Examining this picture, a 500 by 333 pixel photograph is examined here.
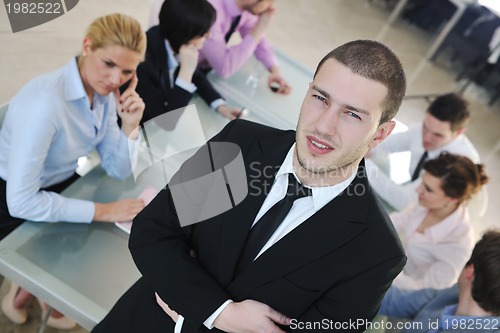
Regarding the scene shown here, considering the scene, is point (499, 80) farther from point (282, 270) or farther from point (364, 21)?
point (282, 270)

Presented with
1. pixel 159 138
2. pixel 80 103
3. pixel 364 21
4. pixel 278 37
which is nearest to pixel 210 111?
pixel 159 138

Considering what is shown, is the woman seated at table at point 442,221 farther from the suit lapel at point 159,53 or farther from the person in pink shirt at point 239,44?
the suit lapel at point 159,53

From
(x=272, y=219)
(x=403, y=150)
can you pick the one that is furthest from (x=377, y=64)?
(x=403, y=150)

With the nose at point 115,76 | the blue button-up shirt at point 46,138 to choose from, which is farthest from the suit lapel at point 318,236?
the nose at point 115,76

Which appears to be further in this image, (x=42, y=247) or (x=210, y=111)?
(x=210, y=111)

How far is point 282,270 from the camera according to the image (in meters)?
0.99

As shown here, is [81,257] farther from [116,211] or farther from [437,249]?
[437,249]

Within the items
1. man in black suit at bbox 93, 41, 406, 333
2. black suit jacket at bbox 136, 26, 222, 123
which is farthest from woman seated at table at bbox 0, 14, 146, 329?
man in black suit at bbox 93, 41, 406, 333

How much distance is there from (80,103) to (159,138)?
1.81 ft

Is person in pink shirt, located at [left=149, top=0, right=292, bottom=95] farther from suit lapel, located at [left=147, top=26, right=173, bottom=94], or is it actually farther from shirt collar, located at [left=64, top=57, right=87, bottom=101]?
shirt collar, located at [left=64, top=57, right=87, bottom=101]

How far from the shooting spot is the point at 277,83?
9.05 feet

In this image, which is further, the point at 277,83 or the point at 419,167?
the point at 277,83

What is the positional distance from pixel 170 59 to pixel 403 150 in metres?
1.60

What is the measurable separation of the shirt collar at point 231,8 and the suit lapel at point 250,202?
1.76 metres
